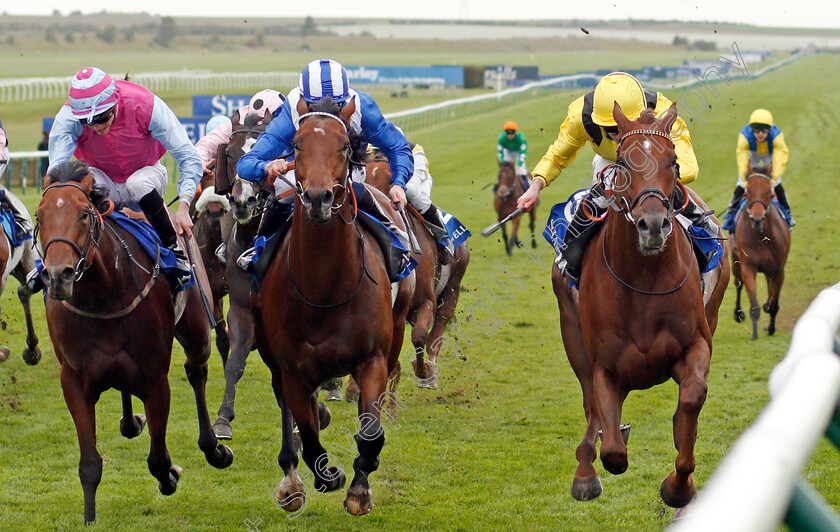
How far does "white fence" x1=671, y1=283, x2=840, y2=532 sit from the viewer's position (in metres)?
1.18

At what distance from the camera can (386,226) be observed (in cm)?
518

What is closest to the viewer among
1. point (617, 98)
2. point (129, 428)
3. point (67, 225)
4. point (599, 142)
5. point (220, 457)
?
point (67, 225)

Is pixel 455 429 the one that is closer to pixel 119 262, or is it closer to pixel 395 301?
pixel 395 301

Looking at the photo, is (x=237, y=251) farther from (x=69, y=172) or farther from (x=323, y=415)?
(x=69, y=172)

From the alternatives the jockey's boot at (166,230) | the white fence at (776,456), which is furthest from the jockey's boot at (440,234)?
the white fence at (776,456)

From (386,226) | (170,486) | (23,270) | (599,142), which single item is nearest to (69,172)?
(386,226)

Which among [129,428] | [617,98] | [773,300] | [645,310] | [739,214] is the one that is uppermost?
[617,98]

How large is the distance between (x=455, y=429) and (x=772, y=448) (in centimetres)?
553

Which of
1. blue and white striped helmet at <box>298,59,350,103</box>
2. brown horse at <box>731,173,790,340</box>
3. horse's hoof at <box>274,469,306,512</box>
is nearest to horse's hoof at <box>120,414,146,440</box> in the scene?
horse's hoof at <box>274,469,306,512</box>

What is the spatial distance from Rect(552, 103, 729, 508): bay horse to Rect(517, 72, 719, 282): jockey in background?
31 cm

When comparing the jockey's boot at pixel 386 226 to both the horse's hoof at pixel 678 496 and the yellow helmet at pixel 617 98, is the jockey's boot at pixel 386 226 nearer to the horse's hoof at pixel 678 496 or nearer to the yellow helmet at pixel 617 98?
the yellow helmet at pixel 617 98

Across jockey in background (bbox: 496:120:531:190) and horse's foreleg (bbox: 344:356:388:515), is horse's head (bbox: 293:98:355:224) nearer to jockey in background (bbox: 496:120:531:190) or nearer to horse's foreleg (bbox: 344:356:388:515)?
horse's foreleg (bbox: 344:356:388:515)

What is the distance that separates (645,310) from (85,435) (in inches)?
108

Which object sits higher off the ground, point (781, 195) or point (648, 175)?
point (648, 175)
